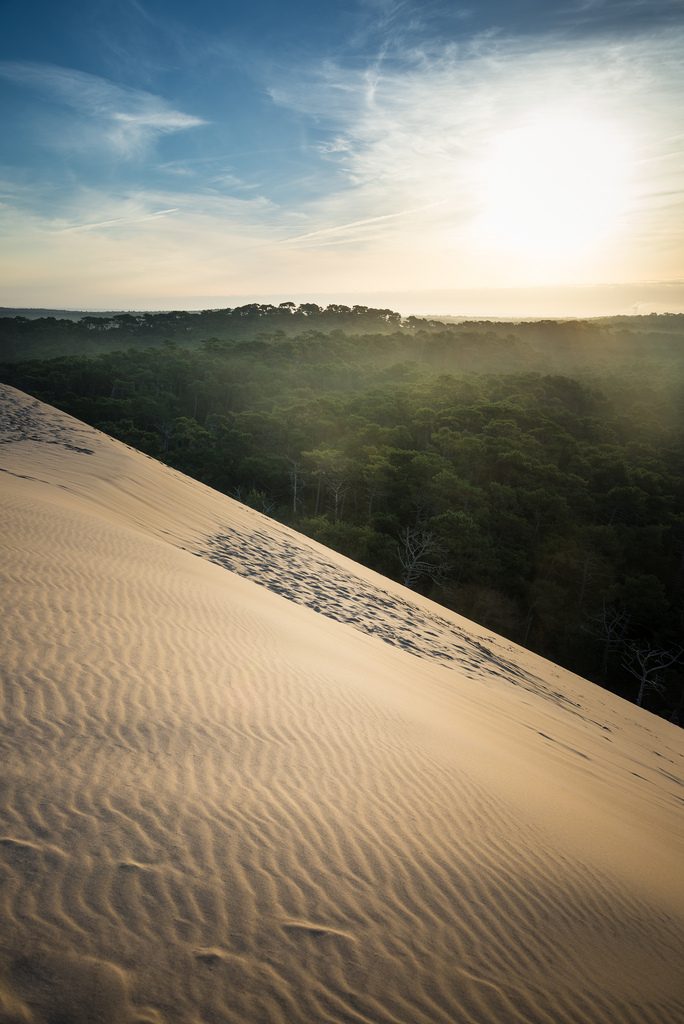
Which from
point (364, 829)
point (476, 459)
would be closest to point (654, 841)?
point (364, 829)

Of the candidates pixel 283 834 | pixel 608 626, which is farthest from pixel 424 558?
pixel 283 834

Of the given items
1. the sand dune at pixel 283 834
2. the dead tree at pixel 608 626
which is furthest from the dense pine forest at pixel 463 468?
the sand dune at pixel 283 834

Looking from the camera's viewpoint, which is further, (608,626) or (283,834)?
(608,626)

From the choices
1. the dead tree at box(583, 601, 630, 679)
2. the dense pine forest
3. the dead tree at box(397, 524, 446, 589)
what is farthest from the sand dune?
the dead tree at box(583, 601, 630, 679)

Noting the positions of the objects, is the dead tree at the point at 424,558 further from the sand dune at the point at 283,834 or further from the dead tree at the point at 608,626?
the sand dune at the point at 283,834

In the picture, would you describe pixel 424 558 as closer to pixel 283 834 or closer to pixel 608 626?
pixel 608 626

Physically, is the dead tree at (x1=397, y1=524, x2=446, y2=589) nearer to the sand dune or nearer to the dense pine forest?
the dense pine forest
